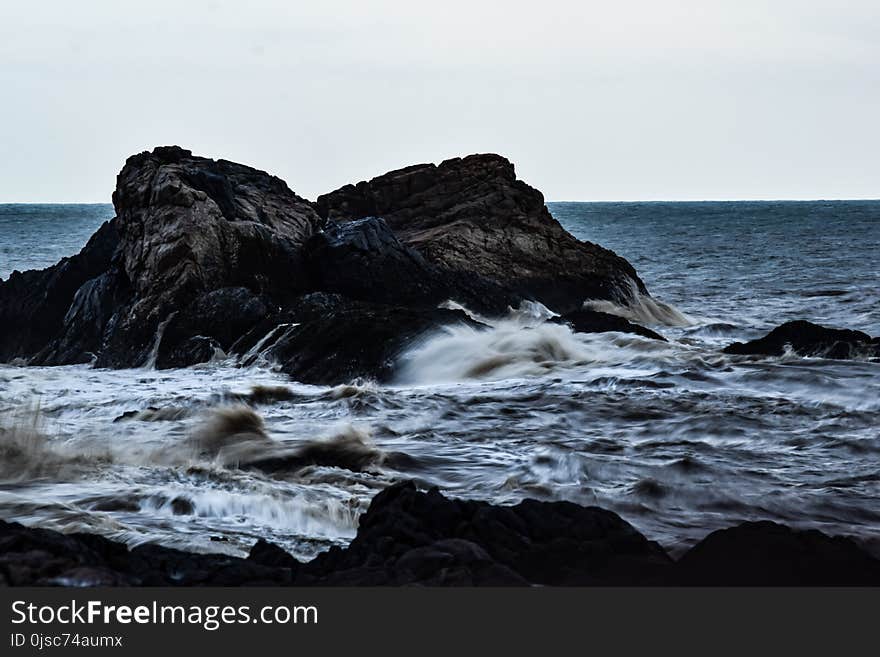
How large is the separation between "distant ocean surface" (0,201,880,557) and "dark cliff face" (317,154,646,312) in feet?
11.3

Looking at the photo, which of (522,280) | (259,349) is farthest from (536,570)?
(522,280)

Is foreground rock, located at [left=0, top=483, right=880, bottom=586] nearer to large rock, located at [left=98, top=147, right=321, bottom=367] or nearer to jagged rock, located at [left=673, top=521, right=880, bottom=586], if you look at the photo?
jagged rock, located at [left=673, top=521, right=880, bottom=586]

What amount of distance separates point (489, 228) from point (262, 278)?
22.5 ft

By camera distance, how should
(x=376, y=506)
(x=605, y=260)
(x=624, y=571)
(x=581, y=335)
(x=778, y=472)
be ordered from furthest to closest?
(x=605, y=260)
(x=581, y=335)
(x=778, y=472)
(x=376, y=506)
(x=624, y=571)

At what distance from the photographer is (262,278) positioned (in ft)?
60.6

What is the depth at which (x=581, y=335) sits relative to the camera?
17406 millimetres

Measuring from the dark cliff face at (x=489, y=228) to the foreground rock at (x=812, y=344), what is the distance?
644 cm

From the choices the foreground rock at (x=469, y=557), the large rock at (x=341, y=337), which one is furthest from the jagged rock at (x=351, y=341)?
the foreground rock at (x=469, y=557)

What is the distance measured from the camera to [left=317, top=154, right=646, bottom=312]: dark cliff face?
22781mm

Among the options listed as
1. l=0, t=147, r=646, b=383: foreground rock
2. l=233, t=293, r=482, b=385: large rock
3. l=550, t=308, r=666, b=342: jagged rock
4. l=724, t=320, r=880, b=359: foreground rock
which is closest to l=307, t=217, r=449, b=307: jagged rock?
l=0, t=147, r=646, b=383: foreground rock

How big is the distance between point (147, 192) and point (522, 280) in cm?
781

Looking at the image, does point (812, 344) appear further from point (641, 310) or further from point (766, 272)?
point (766, 272)

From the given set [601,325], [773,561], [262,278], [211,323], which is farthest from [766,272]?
[773,561]
